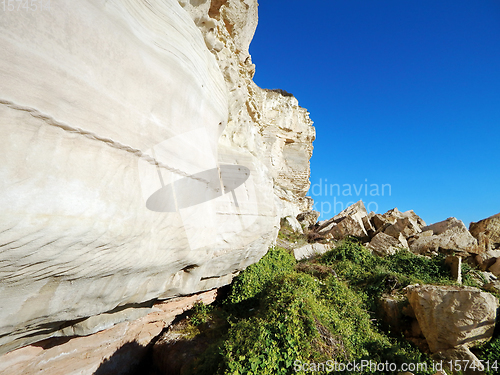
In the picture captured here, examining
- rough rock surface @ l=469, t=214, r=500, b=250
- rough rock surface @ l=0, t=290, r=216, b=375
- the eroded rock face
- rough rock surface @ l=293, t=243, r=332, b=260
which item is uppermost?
the eroded rock face

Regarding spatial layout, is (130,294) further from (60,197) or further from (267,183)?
(267,183)

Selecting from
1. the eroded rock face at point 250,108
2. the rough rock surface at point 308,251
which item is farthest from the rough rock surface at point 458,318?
the rough rock surface at point 308,251

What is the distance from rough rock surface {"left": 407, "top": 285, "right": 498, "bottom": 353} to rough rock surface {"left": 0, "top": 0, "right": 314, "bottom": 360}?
3.99 meters

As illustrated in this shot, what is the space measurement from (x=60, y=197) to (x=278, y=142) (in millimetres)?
14086

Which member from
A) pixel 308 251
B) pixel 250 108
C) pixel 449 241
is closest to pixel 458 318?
pixel 308 251

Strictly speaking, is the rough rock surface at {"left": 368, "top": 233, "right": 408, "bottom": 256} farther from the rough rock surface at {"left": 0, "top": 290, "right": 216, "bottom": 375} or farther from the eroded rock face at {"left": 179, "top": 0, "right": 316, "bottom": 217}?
the rough rock surface at {"left": 0, "top": 290, "right": 216, "bottom": 375}

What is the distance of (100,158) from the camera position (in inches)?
63.9

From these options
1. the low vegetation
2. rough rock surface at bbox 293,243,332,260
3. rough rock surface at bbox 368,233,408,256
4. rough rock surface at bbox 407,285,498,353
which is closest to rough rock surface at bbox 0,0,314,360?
the low vegetation

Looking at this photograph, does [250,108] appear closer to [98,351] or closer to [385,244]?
[98,351]

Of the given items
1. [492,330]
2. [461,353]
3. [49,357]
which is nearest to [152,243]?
[49,357]

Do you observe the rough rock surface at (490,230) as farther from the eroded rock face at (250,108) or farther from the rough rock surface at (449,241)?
the eroded rock face at (250,108)

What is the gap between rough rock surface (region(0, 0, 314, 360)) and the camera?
129 centimetres

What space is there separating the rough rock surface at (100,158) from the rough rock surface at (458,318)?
3990 millimetres

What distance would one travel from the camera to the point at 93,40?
1.60m
